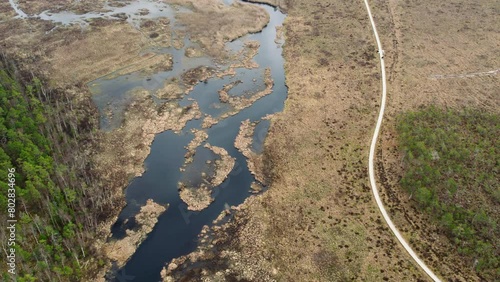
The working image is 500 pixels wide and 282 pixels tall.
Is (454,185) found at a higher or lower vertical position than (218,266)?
higher

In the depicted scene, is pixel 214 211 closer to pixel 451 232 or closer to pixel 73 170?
pixel 73 170

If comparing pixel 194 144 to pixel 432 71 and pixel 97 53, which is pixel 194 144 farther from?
pixel 432 71

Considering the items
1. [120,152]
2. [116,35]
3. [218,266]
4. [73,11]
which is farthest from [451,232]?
[73,11]

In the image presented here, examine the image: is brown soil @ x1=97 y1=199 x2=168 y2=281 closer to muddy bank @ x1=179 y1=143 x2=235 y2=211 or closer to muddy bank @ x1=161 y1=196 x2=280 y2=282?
muddy bank @ x1=179 y1=143 x2=235 y2=211

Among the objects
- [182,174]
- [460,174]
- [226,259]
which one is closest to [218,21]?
[182,174]

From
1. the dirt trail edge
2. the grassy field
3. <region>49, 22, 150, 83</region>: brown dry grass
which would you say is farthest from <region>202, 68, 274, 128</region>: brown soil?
<region>49, 22, 150, 83</region>: brown dry grass

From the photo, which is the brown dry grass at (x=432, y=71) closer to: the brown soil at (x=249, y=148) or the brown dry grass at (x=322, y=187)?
the brown dry grass at (x=322, y=187)

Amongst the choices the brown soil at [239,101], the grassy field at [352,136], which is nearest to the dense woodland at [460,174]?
the grassy field at [352,136]
